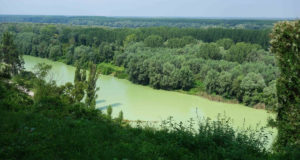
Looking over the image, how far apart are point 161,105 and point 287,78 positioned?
17.9 metres

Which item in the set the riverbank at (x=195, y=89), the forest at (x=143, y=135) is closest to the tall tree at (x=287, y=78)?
the forest at (x=143, y=135)

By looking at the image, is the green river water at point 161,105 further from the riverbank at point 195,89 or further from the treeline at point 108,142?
the treeline at point 108,142

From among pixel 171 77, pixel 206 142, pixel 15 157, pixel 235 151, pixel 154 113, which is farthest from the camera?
pixel 171 77

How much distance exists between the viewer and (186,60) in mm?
37156

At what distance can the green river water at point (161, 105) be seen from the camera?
22.7 metres

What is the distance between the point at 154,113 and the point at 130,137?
1834cm

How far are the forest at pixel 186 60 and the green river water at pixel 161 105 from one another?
1505 millimetres

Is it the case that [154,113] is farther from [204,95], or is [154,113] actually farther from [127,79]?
[127,79]

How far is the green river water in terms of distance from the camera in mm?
22719

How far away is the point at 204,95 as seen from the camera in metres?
30.7

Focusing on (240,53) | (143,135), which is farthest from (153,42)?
(143,135)

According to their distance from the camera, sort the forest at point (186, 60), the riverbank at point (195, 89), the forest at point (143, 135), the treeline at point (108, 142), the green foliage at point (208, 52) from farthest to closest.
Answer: the green foliage at point (208, 52), the forest at point (186, 60), the riverbank at point (195, 89), the forest at point (143, 135), the treeline at point (108, 142)

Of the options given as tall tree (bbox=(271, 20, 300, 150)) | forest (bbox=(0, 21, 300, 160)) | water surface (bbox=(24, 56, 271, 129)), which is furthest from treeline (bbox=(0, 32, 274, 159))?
water surface (bbox=(24, 56, 271, 129))

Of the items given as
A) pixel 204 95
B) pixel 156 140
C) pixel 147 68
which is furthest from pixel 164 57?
pixel 156 140
